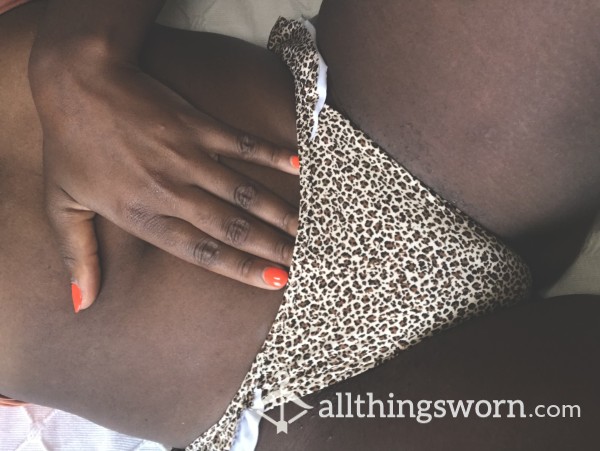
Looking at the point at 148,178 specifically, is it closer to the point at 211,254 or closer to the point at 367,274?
the point at 211,254

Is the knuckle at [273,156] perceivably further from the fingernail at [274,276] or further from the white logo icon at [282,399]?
the white logo icon at [282,399]

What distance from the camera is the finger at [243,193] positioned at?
76cm

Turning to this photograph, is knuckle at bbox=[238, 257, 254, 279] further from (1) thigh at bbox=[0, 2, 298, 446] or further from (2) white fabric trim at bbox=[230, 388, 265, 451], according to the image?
(2) white fabric trim at bbox=[230, 388, 265, 451]

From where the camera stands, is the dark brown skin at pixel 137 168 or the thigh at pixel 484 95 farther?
the dark brown skin at pixel 137 168

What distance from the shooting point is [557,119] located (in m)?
0.67

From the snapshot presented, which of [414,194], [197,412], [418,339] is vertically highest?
[414,194]

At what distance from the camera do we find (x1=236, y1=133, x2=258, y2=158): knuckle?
77 cm

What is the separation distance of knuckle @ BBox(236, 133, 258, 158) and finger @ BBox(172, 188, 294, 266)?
73mm

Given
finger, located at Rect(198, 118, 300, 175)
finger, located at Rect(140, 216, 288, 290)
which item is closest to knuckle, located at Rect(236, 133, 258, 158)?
finger, located at Rect(198, 118, 300, 175)

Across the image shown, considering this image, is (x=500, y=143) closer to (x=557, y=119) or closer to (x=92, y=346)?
(x=557, y=119)

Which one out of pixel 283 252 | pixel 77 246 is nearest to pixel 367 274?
pixel 283 252

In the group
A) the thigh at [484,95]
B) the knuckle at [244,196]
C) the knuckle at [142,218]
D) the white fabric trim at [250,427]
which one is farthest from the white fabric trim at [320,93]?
the white fabric trim at [250,427]

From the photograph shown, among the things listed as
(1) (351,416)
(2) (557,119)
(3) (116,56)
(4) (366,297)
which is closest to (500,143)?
(2) (557,119)

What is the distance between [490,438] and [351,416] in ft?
0.56
